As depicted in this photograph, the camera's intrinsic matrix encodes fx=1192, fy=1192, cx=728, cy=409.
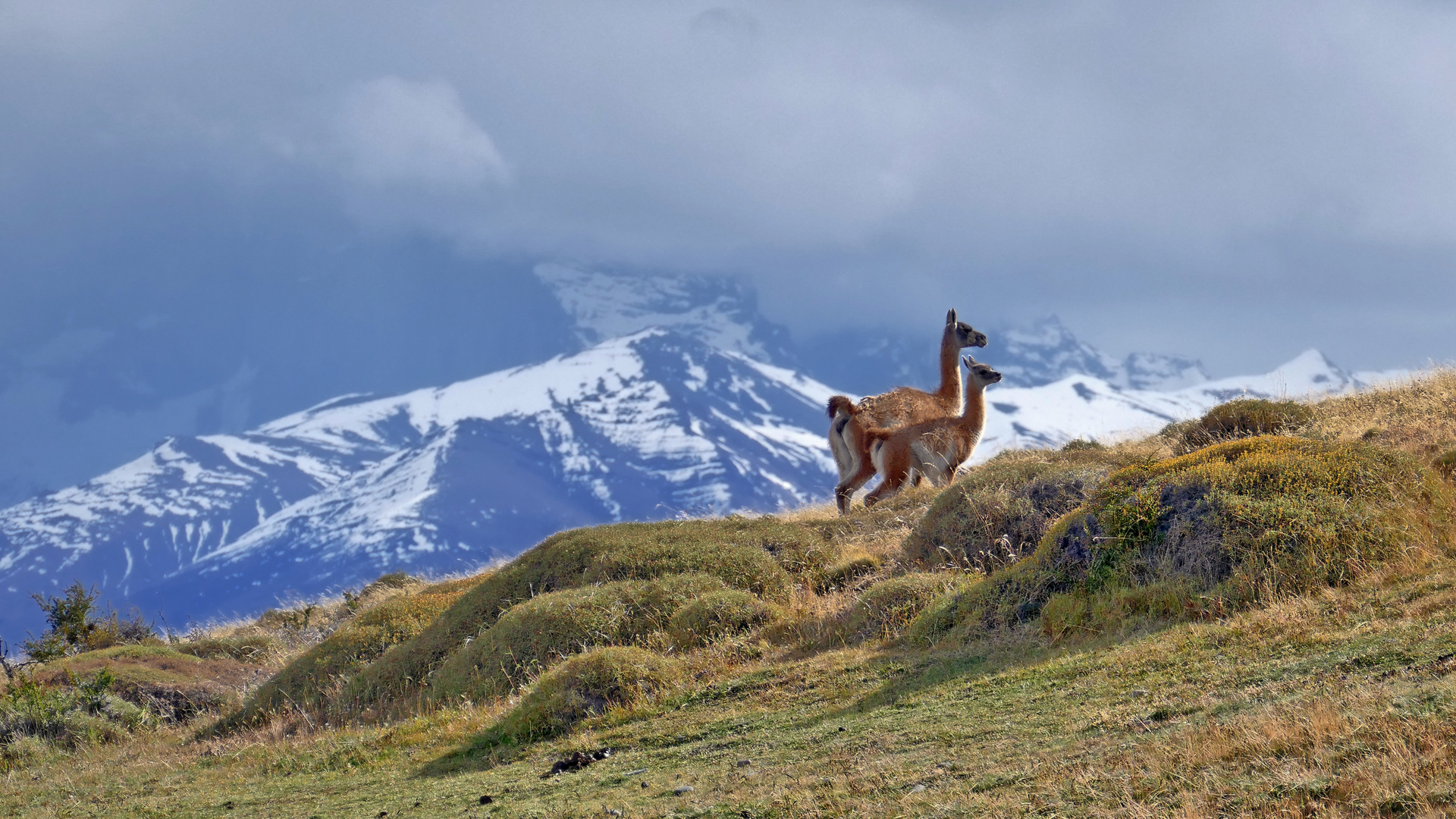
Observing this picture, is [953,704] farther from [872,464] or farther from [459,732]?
[872,464]

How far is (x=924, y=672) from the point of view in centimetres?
1023

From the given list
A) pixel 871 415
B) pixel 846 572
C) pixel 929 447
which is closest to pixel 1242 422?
pixel 929 447

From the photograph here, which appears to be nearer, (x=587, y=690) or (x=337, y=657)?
(x=587, y=690)

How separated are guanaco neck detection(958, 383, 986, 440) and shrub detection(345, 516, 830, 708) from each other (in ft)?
18.5

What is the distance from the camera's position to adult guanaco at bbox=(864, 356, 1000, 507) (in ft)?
72.8

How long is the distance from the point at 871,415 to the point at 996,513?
31.1 feet

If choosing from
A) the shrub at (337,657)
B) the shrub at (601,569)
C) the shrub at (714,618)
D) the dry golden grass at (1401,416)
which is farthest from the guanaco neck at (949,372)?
the shrub at (714,618)

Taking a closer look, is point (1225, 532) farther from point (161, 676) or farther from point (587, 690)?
point (161, 676)

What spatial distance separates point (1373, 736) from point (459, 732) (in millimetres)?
8542

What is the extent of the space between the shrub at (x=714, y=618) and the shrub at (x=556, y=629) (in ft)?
0.92

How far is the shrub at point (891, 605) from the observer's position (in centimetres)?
1239

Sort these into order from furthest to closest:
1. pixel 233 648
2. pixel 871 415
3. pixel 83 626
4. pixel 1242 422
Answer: pixel 83 626 < pixel 871 415 < pixel 233 648 < pixel 1242 422

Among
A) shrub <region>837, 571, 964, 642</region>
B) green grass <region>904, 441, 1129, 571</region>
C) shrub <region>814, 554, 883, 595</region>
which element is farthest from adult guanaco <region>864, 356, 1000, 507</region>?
shrub <region>837, 571, 964, 642</region>

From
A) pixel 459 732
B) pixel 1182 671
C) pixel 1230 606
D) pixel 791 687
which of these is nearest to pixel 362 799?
pixel 459 732
